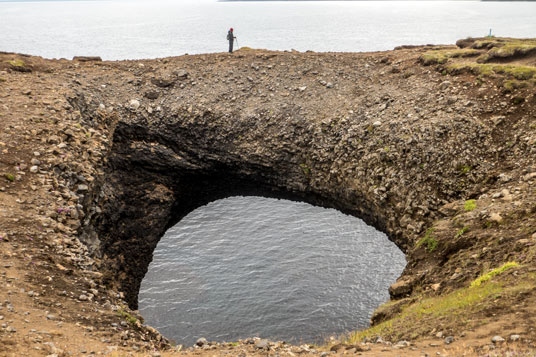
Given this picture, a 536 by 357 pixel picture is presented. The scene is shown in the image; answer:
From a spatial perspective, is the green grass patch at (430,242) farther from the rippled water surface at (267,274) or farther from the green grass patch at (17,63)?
the green grass patch at (17,63)

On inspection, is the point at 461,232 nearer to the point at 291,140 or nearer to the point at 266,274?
the point at 291,140

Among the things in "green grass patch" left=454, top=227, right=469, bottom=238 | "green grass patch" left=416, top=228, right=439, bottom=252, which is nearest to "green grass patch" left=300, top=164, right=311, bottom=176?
"green grass patch" left=416, top=228, right=439, bottom=252

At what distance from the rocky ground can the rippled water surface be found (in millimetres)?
5304

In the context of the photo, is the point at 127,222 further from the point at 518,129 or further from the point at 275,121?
the point at 518,129

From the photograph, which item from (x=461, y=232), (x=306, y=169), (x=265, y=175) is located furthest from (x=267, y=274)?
(x=461, y=232)

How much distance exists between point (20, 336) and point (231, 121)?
2478cm

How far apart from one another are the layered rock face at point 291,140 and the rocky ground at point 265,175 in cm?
→ 13

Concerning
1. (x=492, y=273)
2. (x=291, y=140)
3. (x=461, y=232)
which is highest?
(x=291, y=140)

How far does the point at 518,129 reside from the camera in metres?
26.5

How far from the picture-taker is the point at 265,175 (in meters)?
37.6

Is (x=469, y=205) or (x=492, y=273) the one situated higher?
(x=469, y=205)

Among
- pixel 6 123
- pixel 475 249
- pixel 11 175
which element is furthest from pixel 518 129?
pixel 6 123

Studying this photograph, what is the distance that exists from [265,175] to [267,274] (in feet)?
32.7

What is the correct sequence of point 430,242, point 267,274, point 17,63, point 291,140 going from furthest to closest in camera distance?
point 267,274 < point 17,63 < point 291,140 < point 430,242
